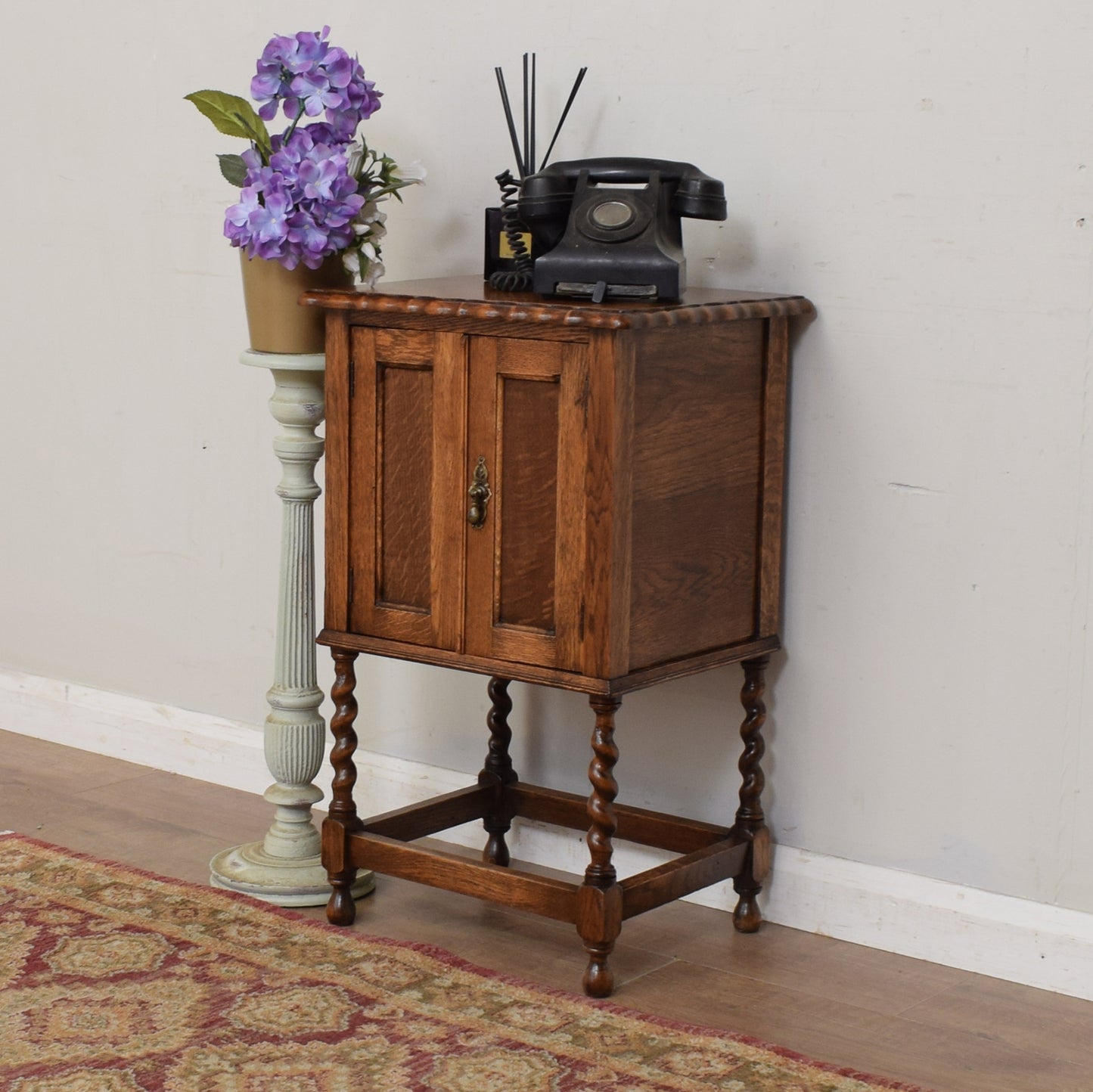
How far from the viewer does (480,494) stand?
257cm

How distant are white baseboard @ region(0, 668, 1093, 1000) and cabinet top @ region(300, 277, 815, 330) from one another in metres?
0.93

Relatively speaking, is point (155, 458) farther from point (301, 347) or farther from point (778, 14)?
point (778, 14)

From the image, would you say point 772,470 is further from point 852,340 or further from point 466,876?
point 466,876

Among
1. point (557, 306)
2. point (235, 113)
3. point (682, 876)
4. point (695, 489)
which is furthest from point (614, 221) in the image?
point (682, 876)

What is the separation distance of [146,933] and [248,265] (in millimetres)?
1098

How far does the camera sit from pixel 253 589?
11.7ft

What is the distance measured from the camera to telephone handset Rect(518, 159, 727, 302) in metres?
2.55

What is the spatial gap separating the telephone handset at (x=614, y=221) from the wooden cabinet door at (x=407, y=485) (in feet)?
0.71

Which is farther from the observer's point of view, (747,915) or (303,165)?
(747,915)

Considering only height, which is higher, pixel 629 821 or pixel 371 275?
pixel 371 275

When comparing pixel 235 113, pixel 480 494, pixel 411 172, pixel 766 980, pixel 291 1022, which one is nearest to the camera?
pixel 291 1022

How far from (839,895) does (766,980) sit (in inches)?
9.6

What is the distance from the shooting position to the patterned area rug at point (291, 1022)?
2.27 metres

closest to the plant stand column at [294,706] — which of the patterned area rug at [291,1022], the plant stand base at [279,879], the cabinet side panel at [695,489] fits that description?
the plant stand base at [279,879]
